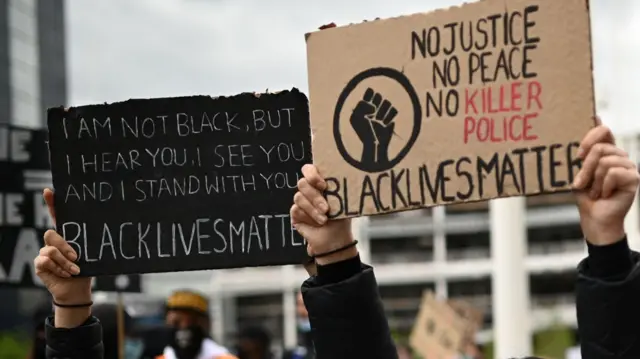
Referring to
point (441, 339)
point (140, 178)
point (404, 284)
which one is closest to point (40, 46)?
point (404, 284)

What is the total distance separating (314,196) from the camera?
9.39ft

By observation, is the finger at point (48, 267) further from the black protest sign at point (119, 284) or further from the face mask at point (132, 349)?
the face mask at point (132, 349)

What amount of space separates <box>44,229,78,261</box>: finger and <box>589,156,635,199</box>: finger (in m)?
1.49

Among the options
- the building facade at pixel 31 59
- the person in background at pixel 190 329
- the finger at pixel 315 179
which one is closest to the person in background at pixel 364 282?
the finger at pixel 315 179

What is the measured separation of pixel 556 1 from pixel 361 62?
47 cm

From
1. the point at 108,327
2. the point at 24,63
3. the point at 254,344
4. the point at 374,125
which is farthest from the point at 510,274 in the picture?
the point at 24,63

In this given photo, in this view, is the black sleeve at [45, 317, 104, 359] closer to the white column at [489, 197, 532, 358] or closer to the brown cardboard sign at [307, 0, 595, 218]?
the brown cardboard sign at [307, 0, 595, 218]

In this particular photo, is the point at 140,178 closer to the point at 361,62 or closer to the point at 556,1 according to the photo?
the point at 361,62

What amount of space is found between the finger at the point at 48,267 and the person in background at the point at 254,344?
238 inches

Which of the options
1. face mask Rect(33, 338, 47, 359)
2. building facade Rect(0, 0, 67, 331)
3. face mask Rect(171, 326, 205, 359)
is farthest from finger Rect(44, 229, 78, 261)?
building facade Rect(0, 0, 67, 331)

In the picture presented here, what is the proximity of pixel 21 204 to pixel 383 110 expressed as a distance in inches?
153

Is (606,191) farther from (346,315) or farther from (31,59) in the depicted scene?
(31,59)

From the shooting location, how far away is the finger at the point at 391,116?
9.35ft

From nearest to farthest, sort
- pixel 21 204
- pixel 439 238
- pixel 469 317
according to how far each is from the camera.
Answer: pixel 21 204
pixel 469 317
pixel 439 238
